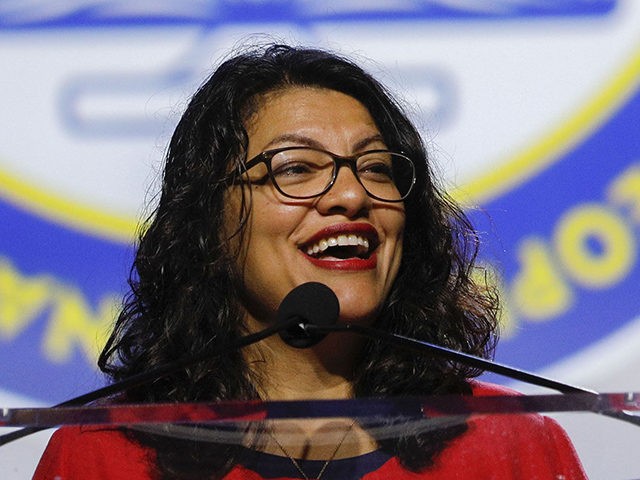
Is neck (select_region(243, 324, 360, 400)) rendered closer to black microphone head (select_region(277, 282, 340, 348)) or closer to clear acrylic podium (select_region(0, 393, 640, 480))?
black microphone head (select_region(277, 282, 340, 348))

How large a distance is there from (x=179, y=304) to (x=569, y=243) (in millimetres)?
593

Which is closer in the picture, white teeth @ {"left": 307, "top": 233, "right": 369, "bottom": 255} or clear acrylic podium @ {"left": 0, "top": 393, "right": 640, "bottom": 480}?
clear acrylic podium @ {"left": 0, "top": 393, "right": 640, "bottom": 480}

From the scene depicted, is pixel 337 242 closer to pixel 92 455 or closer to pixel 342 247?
pixel 342 247

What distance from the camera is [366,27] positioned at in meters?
1.67

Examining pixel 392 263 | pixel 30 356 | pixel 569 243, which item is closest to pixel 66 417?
pixel 392 263

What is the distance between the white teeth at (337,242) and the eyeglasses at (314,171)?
0.18ft

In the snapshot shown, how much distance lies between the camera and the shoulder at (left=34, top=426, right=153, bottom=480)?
0.85 m

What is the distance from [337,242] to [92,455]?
1.34ft

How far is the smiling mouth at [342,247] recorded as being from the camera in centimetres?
126

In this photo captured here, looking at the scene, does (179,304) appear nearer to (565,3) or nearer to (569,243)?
(569,243)

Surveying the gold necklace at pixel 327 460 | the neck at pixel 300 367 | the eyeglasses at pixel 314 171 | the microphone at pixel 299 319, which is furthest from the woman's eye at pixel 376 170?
the gold necklace at pixel 327 460

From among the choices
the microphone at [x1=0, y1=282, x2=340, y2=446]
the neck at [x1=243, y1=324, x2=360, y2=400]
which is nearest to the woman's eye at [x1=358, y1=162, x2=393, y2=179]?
the neck at [x1=243, y1=324, x2=360, y2=400]

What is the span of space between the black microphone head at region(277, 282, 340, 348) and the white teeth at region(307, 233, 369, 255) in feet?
1.10

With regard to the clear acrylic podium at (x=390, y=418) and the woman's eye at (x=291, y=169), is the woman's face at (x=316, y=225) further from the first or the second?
the clear acrylic podium at (x=390, y=418)
